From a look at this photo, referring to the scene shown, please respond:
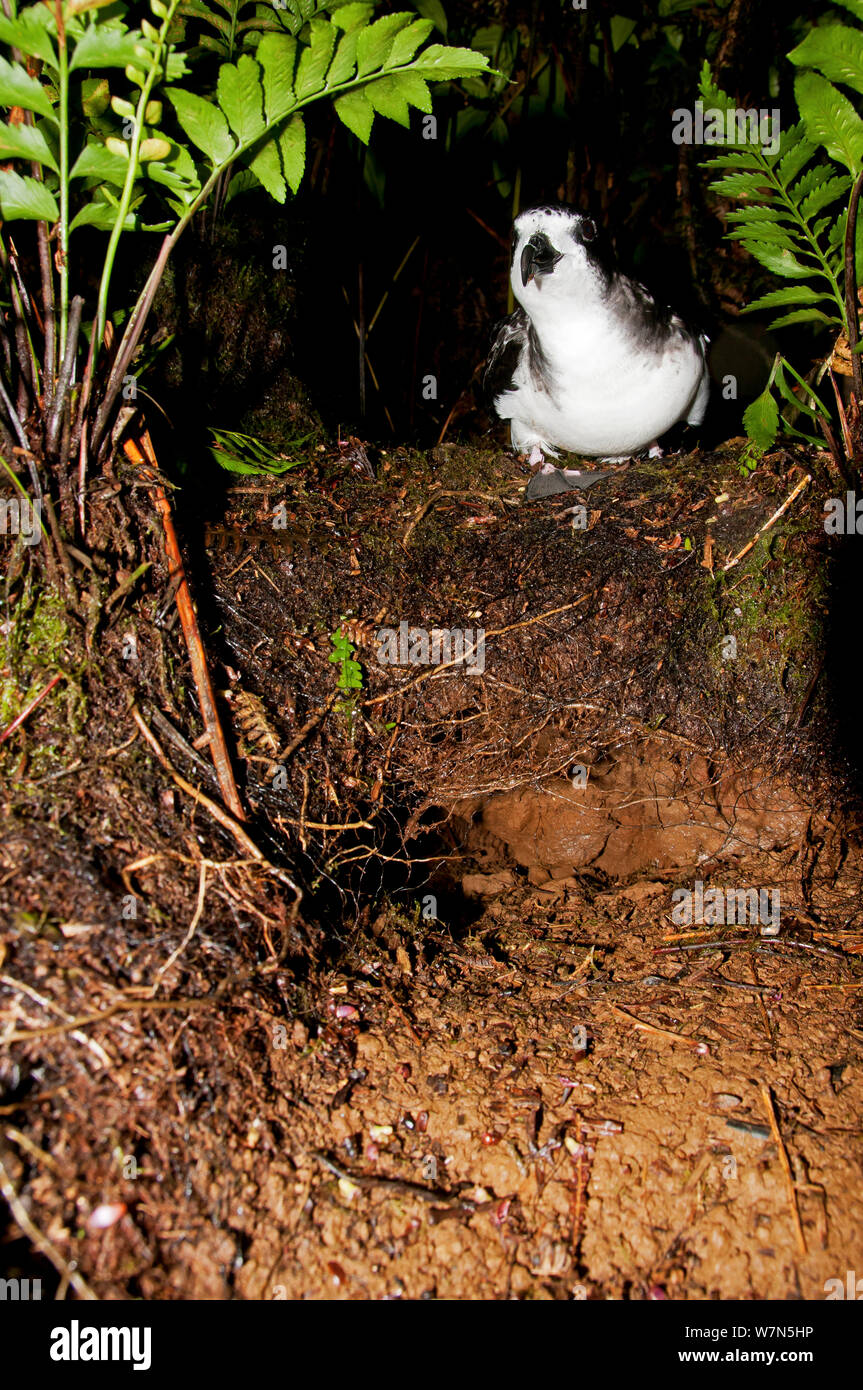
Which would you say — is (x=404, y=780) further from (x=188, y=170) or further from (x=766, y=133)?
(x=766, y=133)

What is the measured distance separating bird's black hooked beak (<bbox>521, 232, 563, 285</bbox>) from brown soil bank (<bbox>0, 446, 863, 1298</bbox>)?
2.80ft

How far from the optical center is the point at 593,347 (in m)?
3.14

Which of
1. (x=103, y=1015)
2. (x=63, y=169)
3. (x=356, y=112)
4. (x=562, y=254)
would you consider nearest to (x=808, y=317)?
(x=562, y=254)

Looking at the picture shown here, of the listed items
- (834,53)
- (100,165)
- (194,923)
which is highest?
(834,53)

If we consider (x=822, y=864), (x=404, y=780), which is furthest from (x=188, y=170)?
(x=822, y=864)

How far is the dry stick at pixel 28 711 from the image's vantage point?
1.73m

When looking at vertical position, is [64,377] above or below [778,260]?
below

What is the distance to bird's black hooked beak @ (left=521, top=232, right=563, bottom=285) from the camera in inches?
120

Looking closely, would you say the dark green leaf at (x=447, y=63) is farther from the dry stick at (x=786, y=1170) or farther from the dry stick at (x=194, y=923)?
the dry stick at (x=786, y=1170)

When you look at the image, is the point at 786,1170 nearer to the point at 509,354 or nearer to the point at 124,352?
the point at 124,352

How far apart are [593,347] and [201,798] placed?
8.13 feet

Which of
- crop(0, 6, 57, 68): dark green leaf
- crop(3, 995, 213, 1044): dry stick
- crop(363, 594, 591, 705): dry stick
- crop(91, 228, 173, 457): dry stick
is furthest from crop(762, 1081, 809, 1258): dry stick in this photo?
crop(0, 6, 57, 68): dark green leaf

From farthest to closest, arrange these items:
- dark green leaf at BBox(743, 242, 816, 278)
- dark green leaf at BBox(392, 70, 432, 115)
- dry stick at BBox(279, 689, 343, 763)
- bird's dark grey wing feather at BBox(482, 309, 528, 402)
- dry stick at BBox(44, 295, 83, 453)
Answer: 1. bird's dark grey wing feather at BBox(482, 309, 528, 402)
2. dark green leaf at BBox(743, 242, 816, 278)
3. dry stick at BBox(279, 689, 343, 763)
4. dark green leaf at BBox(392, 70, 432, 115)
5. dry stick at BBox(44, 295, 83, 453)

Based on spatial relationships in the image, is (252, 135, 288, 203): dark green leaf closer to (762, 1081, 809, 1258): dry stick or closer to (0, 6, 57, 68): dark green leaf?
(0, 6, 57, 68): dark green leaf
